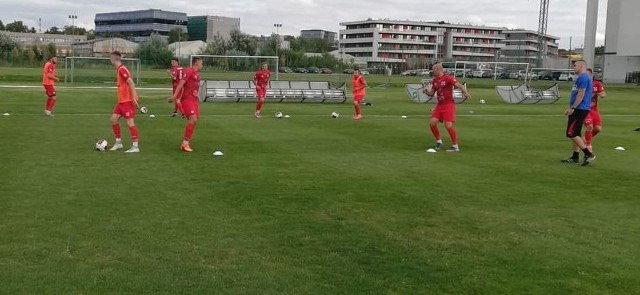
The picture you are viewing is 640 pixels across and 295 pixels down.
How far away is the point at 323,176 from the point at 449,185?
2.07m

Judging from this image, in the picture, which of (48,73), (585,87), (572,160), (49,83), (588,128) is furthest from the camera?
(48,73)

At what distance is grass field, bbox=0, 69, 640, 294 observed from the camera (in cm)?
575

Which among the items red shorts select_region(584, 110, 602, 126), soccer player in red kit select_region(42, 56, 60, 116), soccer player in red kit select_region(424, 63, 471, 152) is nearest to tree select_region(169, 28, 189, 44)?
soccer player in red kit select_region(42, 56, 60, 116)

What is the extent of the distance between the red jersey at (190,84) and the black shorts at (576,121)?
7.40m

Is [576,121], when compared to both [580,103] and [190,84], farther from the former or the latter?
[190,84]

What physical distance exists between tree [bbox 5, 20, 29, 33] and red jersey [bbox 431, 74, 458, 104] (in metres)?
192

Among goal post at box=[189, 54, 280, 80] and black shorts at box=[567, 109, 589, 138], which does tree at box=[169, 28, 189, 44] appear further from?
black shorts at box=[567, 109, 589, 138]

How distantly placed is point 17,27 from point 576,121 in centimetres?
19876

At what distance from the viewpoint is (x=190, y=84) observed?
538 inches

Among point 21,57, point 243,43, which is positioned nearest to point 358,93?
point 21,57

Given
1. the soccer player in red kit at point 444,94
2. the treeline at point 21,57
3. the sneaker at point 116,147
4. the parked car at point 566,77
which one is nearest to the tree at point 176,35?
the treeline at point 21,57

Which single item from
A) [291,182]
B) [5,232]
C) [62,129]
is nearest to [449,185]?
[291,182]

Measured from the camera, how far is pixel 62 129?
17984 mm

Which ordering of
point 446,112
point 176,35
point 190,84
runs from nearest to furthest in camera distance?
point 190,84
point 446,112
point 176,35
